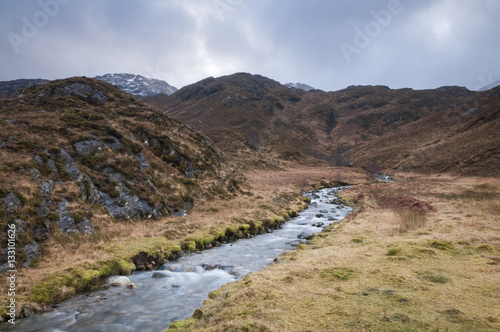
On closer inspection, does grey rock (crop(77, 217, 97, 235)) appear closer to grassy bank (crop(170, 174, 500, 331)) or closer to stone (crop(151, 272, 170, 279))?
stone (crop(151, 272, 170, 279))

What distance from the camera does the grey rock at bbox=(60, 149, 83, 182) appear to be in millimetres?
18219

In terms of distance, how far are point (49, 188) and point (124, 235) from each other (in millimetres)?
5522

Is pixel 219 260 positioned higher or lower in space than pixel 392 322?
lower


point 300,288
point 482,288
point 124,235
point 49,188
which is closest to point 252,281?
point 300,288

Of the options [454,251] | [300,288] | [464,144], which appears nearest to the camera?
[300,288]

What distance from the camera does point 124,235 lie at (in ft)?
54.6

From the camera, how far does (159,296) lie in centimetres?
1084

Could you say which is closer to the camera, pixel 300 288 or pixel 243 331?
pixel 243 331

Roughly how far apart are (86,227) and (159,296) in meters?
7.97

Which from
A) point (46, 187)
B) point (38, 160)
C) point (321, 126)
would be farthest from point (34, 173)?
point (321, 126)

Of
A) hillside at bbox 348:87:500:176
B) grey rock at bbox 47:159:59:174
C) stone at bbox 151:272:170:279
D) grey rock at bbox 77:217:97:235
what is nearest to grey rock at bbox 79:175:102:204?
grey rock at bbox 47:159:59:174

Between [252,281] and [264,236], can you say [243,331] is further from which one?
[264,236]

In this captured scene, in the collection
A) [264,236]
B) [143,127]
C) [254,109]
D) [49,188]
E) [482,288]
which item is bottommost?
[264,236]

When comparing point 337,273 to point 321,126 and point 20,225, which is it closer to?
point 20,225
